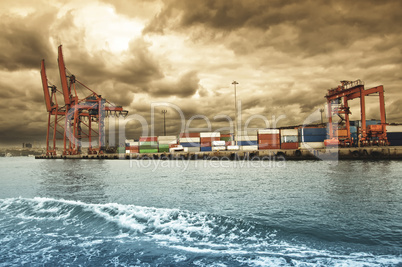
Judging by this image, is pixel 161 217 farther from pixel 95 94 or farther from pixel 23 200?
pixel 95 94

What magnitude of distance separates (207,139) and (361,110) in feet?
113

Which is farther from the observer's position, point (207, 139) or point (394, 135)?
point (207, 139)

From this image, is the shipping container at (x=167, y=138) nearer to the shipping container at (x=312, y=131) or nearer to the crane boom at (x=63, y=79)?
the crane boom at (x=63, y=79)

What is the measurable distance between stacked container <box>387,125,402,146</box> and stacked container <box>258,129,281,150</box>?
20.1 m

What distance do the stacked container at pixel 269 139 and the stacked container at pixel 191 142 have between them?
17.5 m

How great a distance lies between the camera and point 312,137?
51188mm

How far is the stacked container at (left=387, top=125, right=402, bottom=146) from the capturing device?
4594 cm

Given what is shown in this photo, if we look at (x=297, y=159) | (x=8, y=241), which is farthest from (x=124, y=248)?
(x=297, y=159)

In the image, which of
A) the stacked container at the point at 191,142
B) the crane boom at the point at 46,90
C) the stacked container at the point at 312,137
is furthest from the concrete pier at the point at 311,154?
the crane boom at the point at 46,90

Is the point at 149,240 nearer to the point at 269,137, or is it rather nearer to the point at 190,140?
the point at 269,137

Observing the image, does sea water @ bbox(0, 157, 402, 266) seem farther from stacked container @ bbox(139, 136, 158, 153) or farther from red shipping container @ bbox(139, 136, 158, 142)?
red shipping container @ bbox(139, 136, 158, 142)

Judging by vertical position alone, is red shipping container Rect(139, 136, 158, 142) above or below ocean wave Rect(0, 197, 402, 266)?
above

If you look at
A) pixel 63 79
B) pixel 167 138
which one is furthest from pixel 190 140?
pixel 63 79

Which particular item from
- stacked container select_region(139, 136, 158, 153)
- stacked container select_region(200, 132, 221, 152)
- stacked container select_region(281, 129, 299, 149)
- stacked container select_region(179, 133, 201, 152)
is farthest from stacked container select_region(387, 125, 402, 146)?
stacked container select_region(139, 136, 158, 153)
